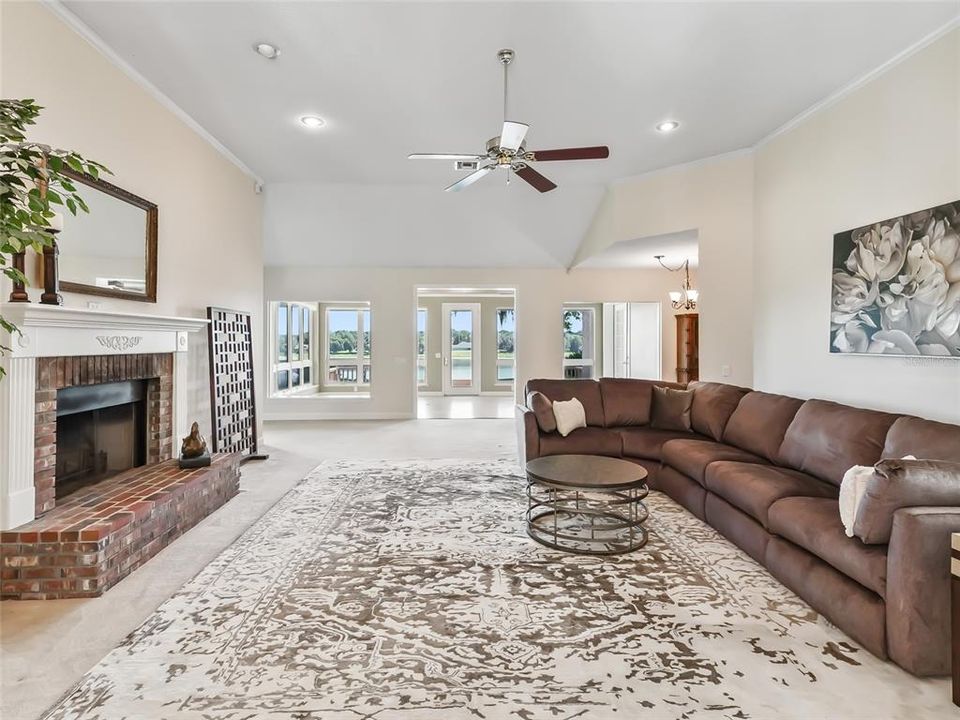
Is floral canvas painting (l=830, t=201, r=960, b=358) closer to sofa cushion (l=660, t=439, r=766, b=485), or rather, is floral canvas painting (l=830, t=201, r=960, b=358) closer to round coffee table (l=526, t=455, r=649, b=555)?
sofa cushion (l=660, t=439, r=766, b=485)

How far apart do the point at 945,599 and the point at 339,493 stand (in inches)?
151

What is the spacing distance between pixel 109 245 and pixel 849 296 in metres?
5.36

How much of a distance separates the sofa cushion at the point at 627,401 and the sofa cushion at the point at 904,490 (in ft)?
9.17

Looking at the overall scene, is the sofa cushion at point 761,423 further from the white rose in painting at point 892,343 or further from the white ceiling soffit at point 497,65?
the white ceiling soffit at point 497,65

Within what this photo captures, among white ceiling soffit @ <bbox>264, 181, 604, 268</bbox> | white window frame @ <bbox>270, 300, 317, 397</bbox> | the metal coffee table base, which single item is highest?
white ceiling soffit @ <bbox>264, 181, 604, 268</bbox>

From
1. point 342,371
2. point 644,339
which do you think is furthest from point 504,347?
point 644,339

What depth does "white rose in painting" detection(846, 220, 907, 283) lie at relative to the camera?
10.5ft

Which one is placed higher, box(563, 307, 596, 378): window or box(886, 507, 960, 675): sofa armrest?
box(563, 307, 596, 378): window

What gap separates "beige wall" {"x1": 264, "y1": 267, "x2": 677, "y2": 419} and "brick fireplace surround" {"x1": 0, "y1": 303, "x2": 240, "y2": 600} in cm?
461

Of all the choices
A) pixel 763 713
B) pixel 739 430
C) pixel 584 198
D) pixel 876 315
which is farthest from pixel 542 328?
pixel 763 713

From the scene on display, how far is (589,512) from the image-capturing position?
2990 mm

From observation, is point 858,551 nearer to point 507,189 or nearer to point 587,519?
point 587,519

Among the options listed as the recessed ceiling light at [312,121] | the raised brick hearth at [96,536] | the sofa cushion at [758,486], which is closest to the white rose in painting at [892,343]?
the sofa cushion at [758,486]

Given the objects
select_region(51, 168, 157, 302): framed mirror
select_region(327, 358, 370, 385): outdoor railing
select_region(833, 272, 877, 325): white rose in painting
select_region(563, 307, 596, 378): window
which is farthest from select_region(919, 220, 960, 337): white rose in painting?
select_region(327, 358, 370, 385): outdoor railing
